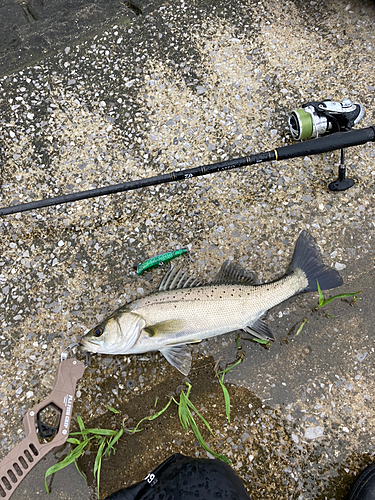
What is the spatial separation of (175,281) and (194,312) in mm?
315

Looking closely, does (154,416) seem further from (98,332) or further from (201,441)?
(98,332)

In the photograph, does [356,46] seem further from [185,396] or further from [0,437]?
[0,437]

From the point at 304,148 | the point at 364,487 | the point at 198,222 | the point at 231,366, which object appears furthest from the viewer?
the point at 198,222

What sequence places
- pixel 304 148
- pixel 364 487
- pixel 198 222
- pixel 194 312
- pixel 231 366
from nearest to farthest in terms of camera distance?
pixel 364 487
pixel 194 312
pixel 304 148
pixel 231 366
pixel 198 222

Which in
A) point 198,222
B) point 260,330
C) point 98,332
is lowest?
point 260,330

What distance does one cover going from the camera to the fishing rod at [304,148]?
2740 millimetres

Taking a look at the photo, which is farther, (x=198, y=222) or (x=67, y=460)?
(x=198, y=222)

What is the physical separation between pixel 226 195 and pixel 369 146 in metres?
1.42

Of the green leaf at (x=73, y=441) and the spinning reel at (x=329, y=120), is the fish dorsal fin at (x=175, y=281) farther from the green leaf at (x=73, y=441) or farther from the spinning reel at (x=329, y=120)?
the spinning reel at (x=329, y=120)

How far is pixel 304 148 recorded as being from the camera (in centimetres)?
276

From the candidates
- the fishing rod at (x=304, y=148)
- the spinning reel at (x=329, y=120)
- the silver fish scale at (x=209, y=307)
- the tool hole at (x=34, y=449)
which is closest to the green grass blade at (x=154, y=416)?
the silver fish scale at (x=209, y=307)

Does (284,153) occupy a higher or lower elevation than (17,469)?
higher

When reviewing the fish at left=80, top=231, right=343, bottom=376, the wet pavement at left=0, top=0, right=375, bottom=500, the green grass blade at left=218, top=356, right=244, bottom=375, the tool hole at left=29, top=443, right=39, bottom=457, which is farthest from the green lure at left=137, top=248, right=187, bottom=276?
the tool hole at left=29, top=443, right=39, bottom=457

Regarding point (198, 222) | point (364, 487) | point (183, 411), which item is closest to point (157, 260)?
point (198, 222)
